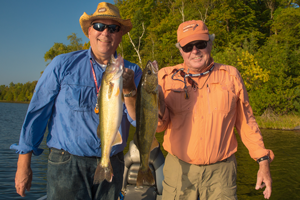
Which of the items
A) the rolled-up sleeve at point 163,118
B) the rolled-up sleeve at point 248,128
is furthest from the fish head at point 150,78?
the rolled-up sleeve at point 248,128

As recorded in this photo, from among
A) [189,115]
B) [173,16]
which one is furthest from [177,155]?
[173,16]

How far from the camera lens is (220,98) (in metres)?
2.96

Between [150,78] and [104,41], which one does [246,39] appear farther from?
[150,78]

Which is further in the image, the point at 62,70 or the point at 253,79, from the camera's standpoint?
the point at 253,79

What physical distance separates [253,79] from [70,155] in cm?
2919

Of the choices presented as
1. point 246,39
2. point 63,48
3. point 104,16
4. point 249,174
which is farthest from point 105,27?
point 63,48

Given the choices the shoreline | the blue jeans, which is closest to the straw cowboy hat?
the blue jeans

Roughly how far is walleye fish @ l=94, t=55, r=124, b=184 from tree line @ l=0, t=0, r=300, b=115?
2853 cm

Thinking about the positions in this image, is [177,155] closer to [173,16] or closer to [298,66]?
[298,66]

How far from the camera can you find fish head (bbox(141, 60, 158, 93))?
2252 mm

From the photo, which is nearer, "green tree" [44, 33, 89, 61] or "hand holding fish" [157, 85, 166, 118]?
"hand holding fish" [157, 85, 166, 118]

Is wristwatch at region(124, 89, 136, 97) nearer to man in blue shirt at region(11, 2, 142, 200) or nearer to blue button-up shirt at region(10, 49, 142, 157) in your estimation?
man in blue shirt at region(11, 2, 142, 200)

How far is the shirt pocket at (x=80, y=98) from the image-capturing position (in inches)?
109

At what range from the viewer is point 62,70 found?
2818 mm
